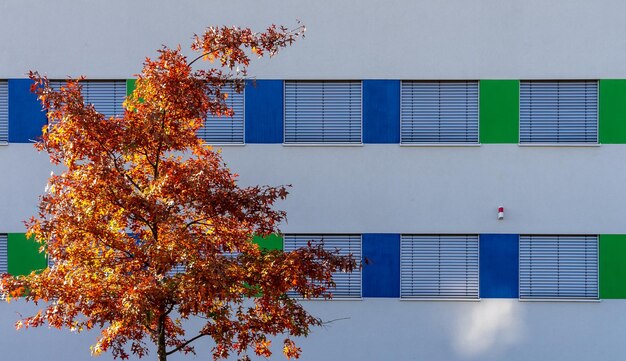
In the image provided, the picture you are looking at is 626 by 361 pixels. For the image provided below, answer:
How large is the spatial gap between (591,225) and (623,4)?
392cm

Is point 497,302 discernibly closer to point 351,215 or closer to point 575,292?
point 575,292

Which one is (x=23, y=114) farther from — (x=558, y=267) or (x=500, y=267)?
(x=558, y=267)

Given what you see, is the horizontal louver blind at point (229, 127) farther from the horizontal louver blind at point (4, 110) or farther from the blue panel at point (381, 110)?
the horizontal louver blind at point (4, 110)

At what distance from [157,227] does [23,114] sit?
7.27 meters

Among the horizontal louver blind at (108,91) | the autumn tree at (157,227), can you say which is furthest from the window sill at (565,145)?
the horizontal louver blind at (108,91)

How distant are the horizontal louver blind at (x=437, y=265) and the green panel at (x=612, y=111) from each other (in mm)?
3000

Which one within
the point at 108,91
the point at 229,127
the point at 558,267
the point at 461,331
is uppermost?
the point at 108,91

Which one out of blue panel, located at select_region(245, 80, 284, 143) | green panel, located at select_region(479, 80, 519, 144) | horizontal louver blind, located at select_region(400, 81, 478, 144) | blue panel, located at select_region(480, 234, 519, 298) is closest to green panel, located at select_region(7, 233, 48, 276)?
blue panel, located at select_region(245, 80, 284, 143)

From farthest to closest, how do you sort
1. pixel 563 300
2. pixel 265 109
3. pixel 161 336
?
pixel 265 109
pixel 563 300
pixel 161 336

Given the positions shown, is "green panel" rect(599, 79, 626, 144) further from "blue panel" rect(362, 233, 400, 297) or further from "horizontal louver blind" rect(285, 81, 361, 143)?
"horizontal louver blind" rect(285, 81, 361, 143)

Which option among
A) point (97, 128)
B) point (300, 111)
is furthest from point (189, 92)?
point (300, 111)

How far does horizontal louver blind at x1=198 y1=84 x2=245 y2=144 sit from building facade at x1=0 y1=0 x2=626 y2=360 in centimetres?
6

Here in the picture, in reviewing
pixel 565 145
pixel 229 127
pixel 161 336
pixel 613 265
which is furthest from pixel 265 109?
pixel 613 265

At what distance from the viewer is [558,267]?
621 inches
